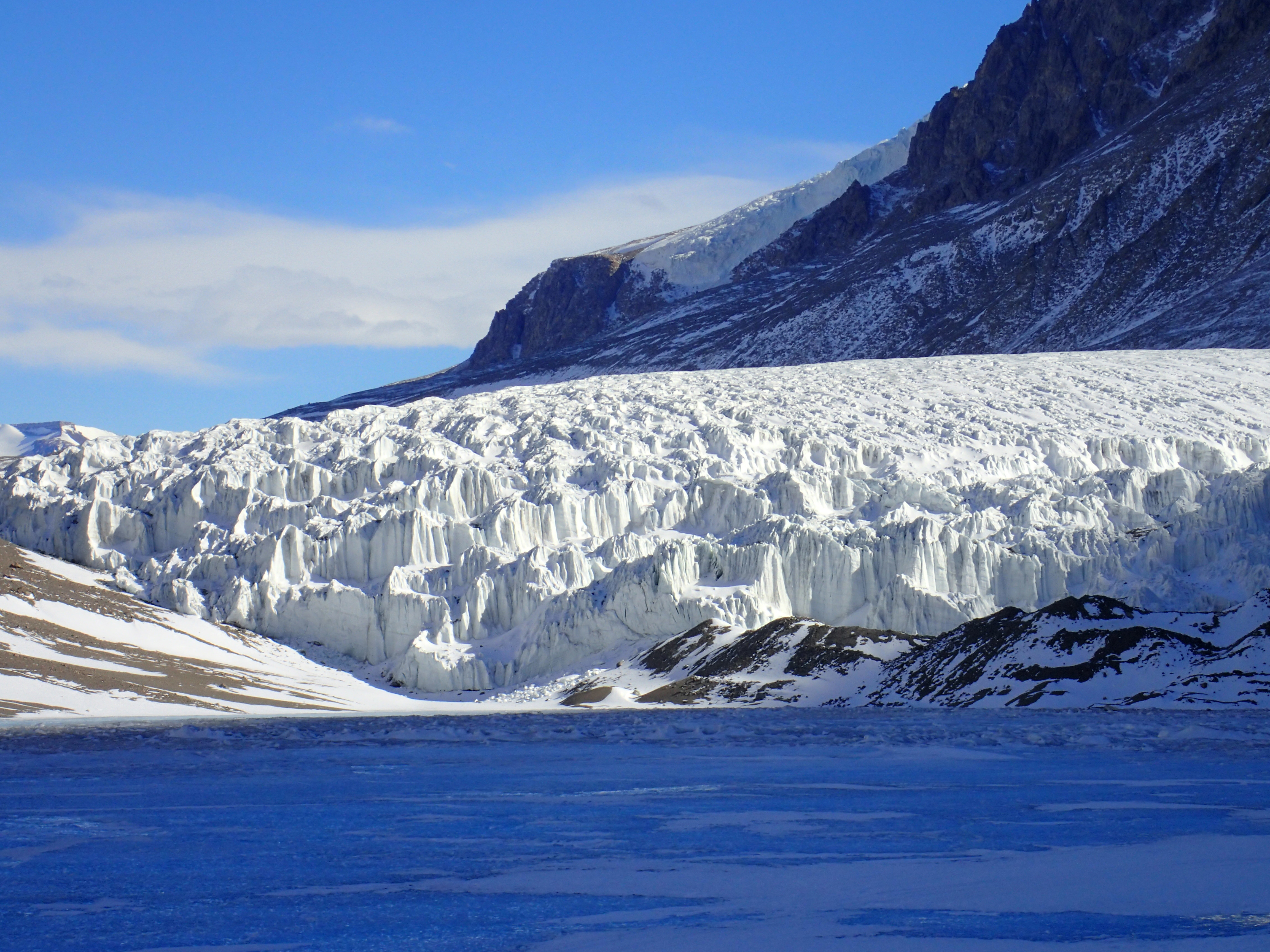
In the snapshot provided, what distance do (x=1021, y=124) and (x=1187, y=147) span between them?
38695 millimetres

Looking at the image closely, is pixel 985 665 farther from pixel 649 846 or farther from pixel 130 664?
pixel 130 664

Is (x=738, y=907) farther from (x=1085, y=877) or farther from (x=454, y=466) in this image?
(x=454, y=466)

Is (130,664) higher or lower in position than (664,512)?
lower

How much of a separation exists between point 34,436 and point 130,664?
15415 cm

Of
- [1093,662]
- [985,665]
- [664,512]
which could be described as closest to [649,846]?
[1093,662]

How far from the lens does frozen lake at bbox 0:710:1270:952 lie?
10898 millimetres

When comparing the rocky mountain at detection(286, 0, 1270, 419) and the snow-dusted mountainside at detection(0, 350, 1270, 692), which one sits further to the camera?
the rocky mountain at detection(286, 0, 1270, 419)

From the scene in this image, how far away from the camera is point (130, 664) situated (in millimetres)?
45219

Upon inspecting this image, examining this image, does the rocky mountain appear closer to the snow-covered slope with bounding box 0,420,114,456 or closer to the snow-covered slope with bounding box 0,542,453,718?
the snow-covered slope with bounding box 0,420,114,456

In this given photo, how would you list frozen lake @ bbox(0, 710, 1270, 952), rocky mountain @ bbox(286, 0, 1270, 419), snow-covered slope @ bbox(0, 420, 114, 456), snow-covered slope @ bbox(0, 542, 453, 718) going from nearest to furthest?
frozen lake @ bbox(0, 710, 1270, 952) < snow-covered slope @ bbox(0, 542, 453, 718) < rocky mountain @ bbox(286, 0, 1270, 419) < snow-covered slope @ bbox(0, 420, 114, 456)

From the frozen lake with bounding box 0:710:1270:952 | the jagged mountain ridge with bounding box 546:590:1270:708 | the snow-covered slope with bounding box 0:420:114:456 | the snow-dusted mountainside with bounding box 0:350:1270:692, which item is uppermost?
the snow-covered slope with bounding box 0:420:114:456

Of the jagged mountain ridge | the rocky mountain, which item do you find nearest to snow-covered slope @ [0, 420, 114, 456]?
the rocky mountain

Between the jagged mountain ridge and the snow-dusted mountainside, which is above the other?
the snow-dusted mountainside

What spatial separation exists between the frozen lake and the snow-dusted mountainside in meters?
23.8
